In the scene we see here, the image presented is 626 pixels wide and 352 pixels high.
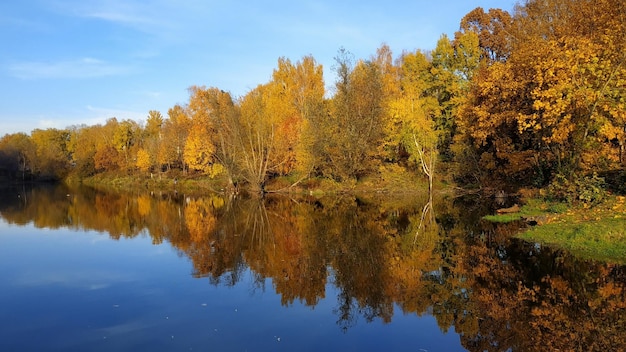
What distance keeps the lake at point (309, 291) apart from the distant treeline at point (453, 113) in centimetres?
673

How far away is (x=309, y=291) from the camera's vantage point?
12.6 meters

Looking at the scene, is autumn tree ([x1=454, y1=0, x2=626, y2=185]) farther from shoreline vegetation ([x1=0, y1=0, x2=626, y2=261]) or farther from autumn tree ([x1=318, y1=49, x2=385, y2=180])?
autumn tree ([x1=318, y1=49, x2=385, y2=180])

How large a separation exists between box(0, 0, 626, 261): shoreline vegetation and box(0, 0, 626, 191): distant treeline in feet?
0.41

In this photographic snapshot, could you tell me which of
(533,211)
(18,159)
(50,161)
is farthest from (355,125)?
(18,159)

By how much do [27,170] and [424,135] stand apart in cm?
8741

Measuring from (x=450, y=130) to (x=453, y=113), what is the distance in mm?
2751

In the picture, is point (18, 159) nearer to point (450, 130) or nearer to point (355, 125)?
point (355, 125)

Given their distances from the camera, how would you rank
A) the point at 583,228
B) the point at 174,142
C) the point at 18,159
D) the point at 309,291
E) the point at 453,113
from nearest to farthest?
the point at 309,291, the point at 583,228, the point at 453,113, the point at 174,142, the point at 18,159

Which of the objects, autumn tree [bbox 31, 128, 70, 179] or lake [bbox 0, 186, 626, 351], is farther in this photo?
autumn tree [bbox 31, 128, 70, 179]

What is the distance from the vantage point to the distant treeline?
20922 mm

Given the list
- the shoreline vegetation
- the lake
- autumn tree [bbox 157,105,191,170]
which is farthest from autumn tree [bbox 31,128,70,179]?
the lake

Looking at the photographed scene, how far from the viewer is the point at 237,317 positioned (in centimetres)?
1068

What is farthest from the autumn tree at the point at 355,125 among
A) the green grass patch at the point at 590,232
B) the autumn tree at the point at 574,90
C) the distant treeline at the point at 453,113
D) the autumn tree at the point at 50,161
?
the autumn tree at the point at 50,161

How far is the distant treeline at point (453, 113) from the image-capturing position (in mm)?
20922
